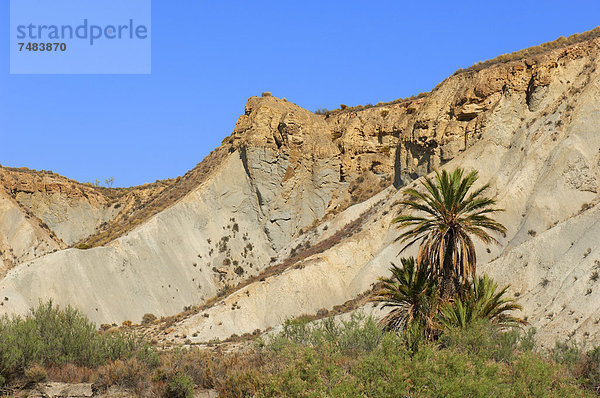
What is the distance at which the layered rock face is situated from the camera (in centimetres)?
3822

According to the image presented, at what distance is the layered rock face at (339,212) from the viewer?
3822 centimetres

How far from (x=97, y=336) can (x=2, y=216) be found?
4853cm

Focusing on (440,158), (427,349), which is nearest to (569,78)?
(440,158)

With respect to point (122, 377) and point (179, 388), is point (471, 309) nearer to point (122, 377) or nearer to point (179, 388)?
point (179, 388)

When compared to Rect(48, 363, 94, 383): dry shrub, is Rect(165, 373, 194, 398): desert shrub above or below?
below

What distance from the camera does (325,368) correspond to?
1702 centimetres

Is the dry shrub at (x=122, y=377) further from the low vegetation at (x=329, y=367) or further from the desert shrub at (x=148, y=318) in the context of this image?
the desert shrub at (x=148, y=318)

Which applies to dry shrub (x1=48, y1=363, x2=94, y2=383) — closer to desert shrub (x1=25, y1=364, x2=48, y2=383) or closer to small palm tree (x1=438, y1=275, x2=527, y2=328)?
desert shrub (x1=25, y1=364, x2=48, y2=383)

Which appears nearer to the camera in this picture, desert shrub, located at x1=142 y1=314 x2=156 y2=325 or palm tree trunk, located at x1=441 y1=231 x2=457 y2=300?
palm tree trunk, located at x1=441 y1=231 x2=457 y2=300

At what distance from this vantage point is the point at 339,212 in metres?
59.1

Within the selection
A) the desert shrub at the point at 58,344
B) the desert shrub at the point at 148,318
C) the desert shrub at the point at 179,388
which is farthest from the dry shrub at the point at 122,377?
the desert shrub at the point at 148,318

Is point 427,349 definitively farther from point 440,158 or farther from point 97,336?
point 440,158

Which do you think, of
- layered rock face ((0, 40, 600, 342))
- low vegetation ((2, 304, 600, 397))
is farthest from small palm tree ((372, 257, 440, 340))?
layered rock face ((0, 40, 600, 342))

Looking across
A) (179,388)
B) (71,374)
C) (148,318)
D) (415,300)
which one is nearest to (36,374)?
(71,374)
